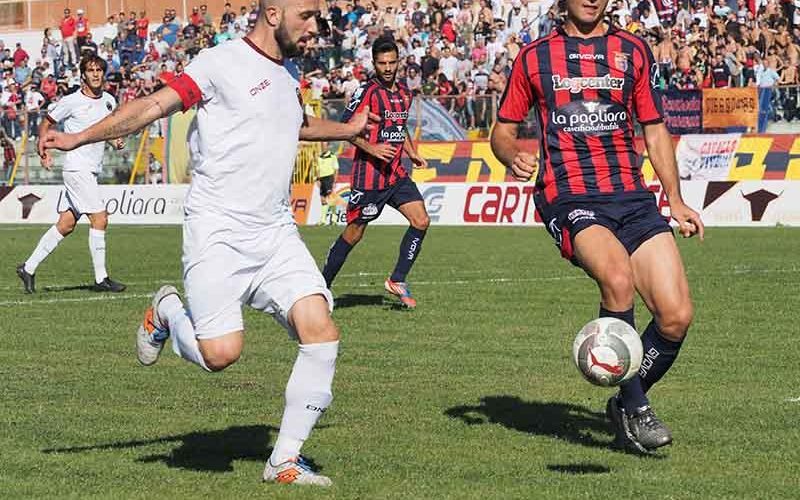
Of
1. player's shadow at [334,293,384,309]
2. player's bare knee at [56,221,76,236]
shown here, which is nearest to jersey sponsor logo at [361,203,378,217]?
player's shadow at [334,293,384,309]

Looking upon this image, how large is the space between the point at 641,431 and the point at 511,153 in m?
1.66

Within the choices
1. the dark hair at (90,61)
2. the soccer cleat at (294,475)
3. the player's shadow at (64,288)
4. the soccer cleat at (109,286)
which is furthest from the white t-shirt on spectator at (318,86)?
the soccer cleat at (294,475)

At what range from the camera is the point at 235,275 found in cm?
669

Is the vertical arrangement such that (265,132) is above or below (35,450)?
above

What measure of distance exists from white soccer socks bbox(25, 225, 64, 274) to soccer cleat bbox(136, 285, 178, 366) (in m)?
9.22

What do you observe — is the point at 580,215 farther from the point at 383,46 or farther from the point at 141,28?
the point at 141,28

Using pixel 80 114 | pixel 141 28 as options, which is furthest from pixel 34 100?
pixel 80 114

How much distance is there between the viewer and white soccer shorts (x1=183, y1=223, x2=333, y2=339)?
6672 mm

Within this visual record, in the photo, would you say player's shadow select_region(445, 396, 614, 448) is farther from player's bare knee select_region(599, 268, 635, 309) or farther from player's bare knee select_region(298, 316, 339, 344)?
player's bare knee select_region(298, 316, 339, 344)

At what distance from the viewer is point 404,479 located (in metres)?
6.58

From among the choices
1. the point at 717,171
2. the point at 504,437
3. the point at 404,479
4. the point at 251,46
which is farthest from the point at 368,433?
the point at 717,171

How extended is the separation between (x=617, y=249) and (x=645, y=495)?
1.48 meters

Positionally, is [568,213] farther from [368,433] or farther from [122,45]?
[122,45]

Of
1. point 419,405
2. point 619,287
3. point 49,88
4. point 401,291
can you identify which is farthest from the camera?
point 49,88
